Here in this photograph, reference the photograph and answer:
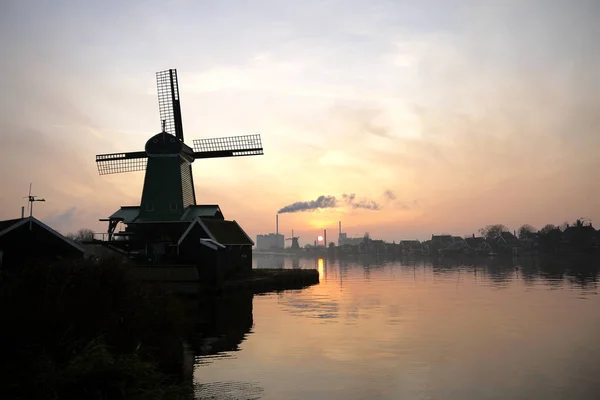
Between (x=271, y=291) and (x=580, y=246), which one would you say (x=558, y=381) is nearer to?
(x=271, y=291)

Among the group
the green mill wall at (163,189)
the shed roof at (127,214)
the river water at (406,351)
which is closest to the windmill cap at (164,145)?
the green mill wall at (163,189)

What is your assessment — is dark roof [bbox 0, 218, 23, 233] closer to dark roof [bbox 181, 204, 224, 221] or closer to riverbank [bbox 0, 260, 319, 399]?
riverbank [bbox 0, 260, 319, 399]

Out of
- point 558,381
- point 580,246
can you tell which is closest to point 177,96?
point 558,381

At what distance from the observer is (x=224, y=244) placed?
45906mm

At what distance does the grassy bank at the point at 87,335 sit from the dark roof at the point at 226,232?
2550cm

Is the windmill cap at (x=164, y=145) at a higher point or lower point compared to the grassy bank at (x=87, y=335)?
higher

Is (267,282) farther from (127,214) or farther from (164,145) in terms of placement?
(164,145)

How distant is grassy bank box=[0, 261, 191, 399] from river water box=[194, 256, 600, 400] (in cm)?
222

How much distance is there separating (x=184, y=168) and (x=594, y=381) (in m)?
43.4

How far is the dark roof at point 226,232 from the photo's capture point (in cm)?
4559

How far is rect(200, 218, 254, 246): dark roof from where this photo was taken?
150 ft

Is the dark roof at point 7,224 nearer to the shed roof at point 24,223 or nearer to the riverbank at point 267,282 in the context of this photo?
the shed roof at point 24,223

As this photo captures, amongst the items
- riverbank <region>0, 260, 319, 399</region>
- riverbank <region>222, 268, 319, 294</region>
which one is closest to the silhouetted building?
riverbank <region>0, 260, 319, 399</region>

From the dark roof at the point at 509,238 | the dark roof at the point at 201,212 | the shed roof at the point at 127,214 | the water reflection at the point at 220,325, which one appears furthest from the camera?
the dark roof at the point at 509,238
